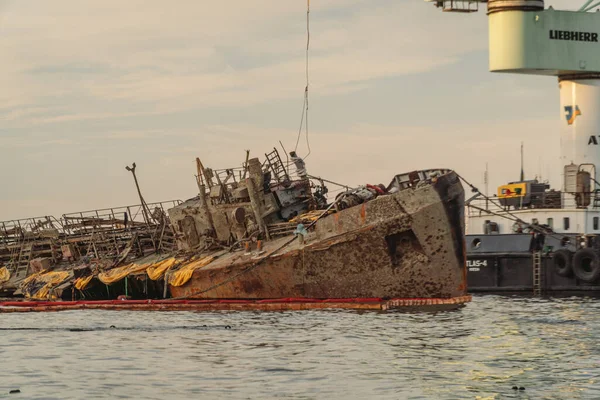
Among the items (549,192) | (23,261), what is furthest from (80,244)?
(549,192)

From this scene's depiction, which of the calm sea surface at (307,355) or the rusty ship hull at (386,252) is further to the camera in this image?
the rusty ship hull at (386,252)

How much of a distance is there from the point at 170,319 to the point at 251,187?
7.21 meters

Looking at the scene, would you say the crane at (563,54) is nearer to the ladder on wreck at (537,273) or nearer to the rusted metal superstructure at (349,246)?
the ladder on wreck at (537,273)

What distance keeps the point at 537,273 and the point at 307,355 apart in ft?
83.2

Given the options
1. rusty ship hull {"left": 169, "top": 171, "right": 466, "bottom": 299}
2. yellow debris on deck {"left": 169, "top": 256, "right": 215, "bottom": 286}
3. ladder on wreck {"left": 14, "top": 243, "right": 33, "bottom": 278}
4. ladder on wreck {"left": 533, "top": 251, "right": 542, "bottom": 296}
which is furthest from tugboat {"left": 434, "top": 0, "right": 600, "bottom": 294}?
ladder on wreck {"left": 14, "top": 243, "right": 33, "bottom": 278}

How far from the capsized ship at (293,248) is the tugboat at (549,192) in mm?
10908

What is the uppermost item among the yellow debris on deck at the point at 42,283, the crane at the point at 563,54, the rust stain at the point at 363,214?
the crane at the point at 563,54

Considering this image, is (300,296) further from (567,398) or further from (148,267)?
(567,398)

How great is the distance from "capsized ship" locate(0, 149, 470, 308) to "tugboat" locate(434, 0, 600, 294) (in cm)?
1091

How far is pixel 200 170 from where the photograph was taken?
4588 centimetres

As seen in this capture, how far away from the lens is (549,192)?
192 feet

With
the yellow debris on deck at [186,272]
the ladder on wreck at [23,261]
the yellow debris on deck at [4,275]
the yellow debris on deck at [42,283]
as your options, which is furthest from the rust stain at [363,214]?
the yellow debris on deck at [4,275]

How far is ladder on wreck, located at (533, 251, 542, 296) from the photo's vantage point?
5019cm

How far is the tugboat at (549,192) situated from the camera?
165ft
